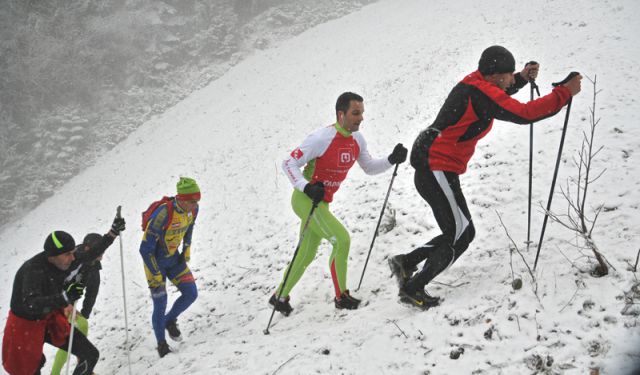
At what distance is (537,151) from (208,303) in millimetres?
6757

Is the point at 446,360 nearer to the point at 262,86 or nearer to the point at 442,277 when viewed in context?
the point at 442,277

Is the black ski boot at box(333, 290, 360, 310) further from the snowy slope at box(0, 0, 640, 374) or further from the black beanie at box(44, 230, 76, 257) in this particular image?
the black beanie at box(44, 230, 76, 257)

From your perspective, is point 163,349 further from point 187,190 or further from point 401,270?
point 401,270

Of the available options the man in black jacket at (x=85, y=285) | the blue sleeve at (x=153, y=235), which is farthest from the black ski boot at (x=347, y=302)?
the man in black jacket at (x=85, y=285)

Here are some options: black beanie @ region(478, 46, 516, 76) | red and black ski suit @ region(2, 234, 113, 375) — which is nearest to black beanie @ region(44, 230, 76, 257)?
red and black ski suit @ region(2, 234, 113, 375)

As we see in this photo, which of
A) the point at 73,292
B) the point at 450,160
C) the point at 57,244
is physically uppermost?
the point at 57,244

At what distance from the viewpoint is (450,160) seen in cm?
415

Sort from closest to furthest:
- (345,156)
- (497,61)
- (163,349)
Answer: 1. (497,61)
2. (345,156)
3. (163,349)

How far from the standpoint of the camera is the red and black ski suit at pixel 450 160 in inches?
150

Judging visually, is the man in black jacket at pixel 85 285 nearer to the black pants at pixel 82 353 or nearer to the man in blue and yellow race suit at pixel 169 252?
the black pants at pixel 82 353

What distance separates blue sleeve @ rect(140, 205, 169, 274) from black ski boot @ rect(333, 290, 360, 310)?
2757 mm

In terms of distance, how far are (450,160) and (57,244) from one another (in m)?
4.61

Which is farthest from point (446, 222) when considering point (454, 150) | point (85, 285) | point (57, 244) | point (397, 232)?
point (85, 285)

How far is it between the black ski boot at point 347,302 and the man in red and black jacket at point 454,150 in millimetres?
813
